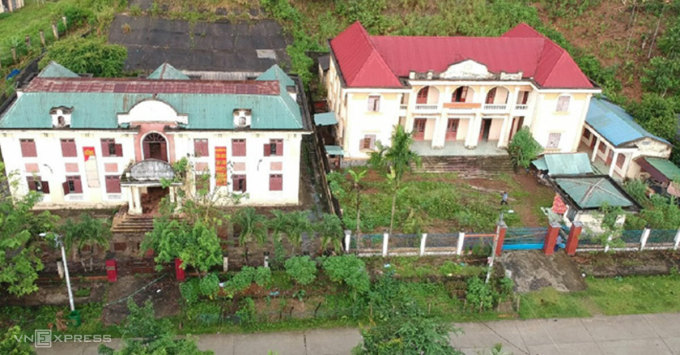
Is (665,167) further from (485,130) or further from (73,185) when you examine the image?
(73,185)

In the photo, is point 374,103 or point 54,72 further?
point 374,103

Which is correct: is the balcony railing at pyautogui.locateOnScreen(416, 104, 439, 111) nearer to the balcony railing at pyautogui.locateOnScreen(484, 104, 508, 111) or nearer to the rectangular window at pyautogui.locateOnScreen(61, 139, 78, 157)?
the balcony railing at pyautogui.locateOnScreen(484, 104, 508, 111)

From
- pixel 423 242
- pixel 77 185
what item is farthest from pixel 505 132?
pixel 77 185

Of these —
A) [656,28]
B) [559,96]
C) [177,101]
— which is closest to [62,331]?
[177,101]

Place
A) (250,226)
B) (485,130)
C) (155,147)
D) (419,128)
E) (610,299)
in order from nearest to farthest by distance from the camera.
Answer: (250,226), (610,299), (155,147), (419,128), (485,130)

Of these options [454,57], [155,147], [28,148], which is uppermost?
[454,57]

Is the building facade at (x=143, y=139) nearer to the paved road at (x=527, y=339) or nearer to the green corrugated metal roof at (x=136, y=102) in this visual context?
the green corrugated metal roof at (x=136, y=102)

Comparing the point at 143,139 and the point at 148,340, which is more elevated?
the point at 143,139

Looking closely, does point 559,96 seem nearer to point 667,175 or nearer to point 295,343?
point 667,175
